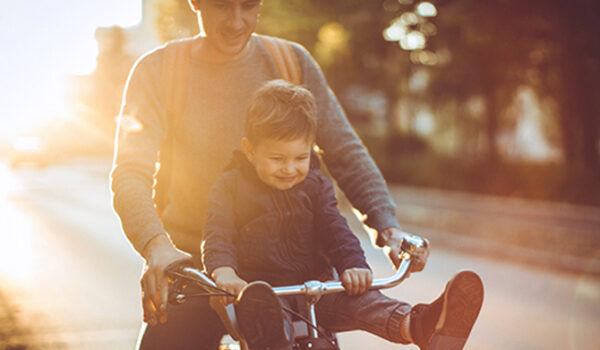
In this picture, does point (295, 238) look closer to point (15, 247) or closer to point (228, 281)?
point (228, 281)

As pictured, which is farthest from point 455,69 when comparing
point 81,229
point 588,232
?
point 81,229

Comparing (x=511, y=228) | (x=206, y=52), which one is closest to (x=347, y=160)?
(x=206, y=52)

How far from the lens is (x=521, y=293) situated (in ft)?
25.2

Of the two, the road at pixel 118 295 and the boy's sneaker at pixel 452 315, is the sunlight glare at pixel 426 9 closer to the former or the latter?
the road at pixel 118 295

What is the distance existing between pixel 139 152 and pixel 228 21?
463 mm

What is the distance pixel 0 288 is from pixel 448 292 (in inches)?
279

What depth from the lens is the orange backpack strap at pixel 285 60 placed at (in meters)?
2.32

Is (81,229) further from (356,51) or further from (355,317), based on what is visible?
(355,317)

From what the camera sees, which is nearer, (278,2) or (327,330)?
(327,330)

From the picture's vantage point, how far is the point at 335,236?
6.38 ft

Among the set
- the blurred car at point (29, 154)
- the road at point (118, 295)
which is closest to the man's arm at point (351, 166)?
the road at point (118, 295)

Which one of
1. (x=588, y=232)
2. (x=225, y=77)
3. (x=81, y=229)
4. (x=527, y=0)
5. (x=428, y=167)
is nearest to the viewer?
Answer: (x=225, y=77)

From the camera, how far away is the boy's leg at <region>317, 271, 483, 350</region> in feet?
5.37

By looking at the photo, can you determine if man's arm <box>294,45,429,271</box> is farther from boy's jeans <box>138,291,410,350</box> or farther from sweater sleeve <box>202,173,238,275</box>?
sweater sleeve <box>202,173,238,275</box>
